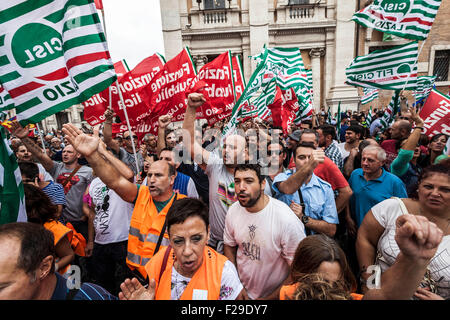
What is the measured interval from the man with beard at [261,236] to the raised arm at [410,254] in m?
0.85

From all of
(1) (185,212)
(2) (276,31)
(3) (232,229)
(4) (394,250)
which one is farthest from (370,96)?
(1) (185,212)

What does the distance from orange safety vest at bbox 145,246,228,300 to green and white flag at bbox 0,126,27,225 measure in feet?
3.32

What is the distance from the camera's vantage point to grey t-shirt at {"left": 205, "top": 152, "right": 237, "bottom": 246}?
2580mm

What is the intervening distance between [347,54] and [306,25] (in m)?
2.95

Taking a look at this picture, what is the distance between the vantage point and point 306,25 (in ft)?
48.4

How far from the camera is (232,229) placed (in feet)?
6.84

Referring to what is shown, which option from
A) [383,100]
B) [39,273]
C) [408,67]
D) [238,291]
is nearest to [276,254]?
[238,291]

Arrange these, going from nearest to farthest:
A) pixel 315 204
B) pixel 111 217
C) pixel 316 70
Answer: pixel 315 204 < pixel 111 217 < pixel 316 70

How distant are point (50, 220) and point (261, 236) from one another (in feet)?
5.58

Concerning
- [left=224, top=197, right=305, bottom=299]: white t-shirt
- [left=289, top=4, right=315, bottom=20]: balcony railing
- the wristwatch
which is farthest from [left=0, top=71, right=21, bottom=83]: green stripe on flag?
[left=289, top=4, right=315, bottom=20]: balcony railing

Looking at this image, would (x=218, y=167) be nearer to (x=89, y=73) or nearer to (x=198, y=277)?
(x=198, y=277)

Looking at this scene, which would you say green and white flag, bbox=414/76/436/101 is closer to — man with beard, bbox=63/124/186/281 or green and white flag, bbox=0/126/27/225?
man with beard, bbox=63/124/186/281

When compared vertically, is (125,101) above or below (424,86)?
above
